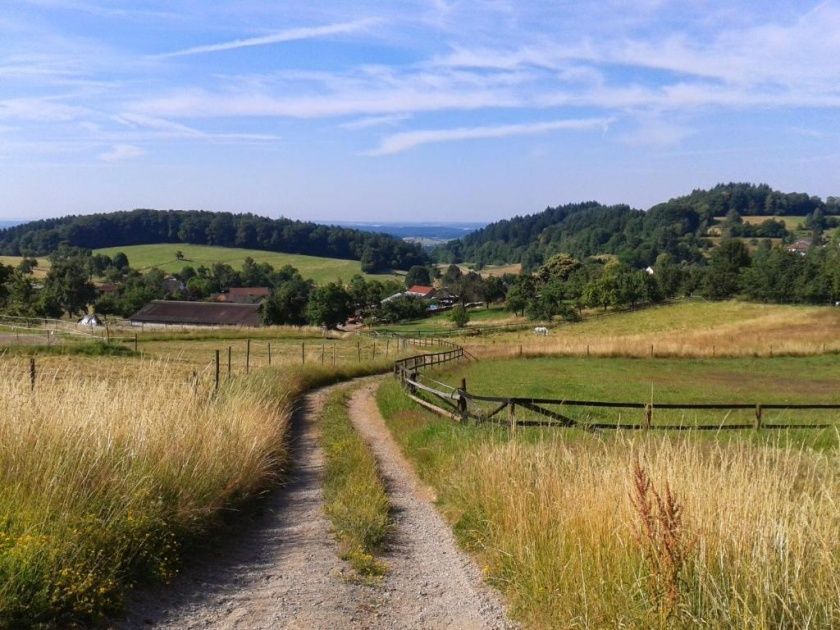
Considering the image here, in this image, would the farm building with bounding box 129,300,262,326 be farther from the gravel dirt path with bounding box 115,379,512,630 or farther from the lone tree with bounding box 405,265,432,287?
the gravel dirt path with bounding box 115,379,512,630

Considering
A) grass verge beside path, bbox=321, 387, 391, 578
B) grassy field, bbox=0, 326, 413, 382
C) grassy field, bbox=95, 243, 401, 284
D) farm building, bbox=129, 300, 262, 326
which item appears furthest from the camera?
grassy field, bbox=95, 243, 401, 284

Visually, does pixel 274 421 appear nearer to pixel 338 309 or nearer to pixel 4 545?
pixel 4 545

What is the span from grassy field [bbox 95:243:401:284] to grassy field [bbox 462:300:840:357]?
8646 cm

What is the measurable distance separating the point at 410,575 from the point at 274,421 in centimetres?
599

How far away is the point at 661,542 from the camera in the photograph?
4613mm

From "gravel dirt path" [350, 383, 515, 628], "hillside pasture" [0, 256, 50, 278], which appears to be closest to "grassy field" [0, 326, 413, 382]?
"gravel dirt path" [350, 383, 515, 628]

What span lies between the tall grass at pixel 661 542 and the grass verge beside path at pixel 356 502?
974 millimetres

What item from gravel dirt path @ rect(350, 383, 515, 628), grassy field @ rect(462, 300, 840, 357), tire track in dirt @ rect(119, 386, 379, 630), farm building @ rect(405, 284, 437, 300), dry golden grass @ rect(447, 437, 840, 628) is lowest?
grassy field @ rect(462, 300, 840, 357)

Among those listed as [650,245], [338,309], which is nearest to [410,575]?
[338,309]

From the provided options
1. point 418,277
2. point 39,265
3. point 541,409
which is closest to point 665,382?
point 541,409

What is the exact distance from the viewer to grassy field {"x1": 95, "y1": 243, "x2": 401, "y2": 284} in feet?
538

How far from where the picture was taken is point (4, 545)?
4848 mm

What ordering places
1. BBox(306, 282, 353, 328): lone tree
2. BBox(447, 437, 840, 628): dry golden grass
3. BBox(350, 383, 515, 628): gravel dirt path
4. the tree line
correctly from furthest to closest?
BBox(306, 282, 353, 328): lone tree, the tree line, BBox(350, 383, 515, 628): gravel dirt path, BBox(447, 437, 840, 628): dry golden grass

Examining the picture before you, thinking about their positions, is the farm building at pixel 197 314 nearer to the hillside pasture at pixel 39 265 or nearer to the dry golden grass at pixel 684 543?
the hillside pasture at pixel 39 265
